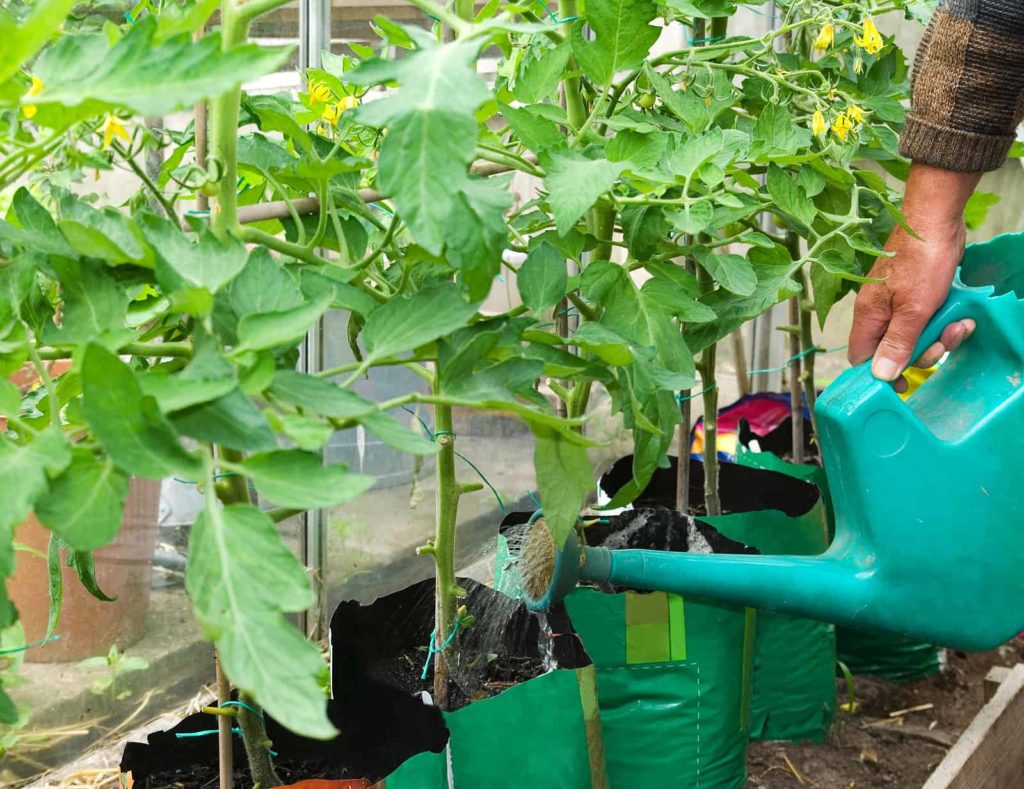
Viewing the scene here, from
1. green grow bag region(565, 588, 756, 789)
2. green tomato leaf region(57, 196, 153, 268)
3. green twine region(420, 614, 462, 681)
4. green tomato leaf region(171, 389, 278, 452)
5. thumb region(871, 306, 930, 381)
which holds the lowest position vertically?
green grow bag region(565, 588, 756, 789)

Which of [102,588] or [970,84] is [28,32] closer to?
[970,84]

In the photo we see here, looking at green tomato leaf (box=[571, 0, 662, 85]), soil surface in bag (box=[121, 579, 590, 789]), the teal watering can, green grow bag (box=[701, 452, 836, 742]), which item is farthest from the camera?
green grow bag (box=[701, 452, 836, 742])

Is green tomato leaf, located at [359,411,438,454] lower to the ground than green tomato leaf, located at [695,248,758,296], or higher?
higher

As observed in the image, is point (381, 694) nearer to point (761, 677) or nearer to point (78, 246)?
point (78, 246)

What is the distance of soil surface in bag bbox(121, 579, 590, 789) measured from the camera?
84 centimetres

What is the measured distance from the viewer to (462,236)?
1.65 feet

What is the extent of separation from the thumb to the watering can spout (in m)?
0.18

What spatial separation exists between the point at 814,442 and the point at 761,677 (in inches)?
20.8

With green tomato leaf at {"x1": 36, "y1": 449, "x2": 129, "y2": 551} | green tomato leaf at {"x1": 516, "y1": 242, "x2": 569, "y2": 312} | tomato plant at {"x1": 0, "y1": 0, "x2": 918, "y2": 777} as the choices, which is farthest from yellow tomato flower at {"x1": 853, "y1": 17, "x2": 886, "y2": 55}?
green tomato leaf at {"x1": 36, "y1": 449, "x2": 129, "y2": 551}

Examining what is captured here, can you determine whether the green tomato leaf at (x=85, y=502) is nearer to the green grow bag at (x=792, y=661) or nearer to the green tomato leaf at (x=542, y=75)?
the green tomato leaf at (x=542, y=75)

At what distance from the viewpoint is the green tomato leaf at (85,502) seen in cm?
45

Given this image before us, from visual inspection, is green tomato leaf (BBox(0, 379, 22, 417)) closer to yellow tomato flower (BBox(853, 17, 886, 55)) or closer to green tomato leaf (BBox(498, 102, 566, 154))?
green tomato leaf (BBox(498, 102, 566, 154))

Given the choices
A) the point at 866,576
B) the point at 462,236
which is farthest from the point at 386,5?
the point at 462,236

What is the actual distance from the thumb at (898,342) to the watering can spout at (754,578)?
0.18 m
